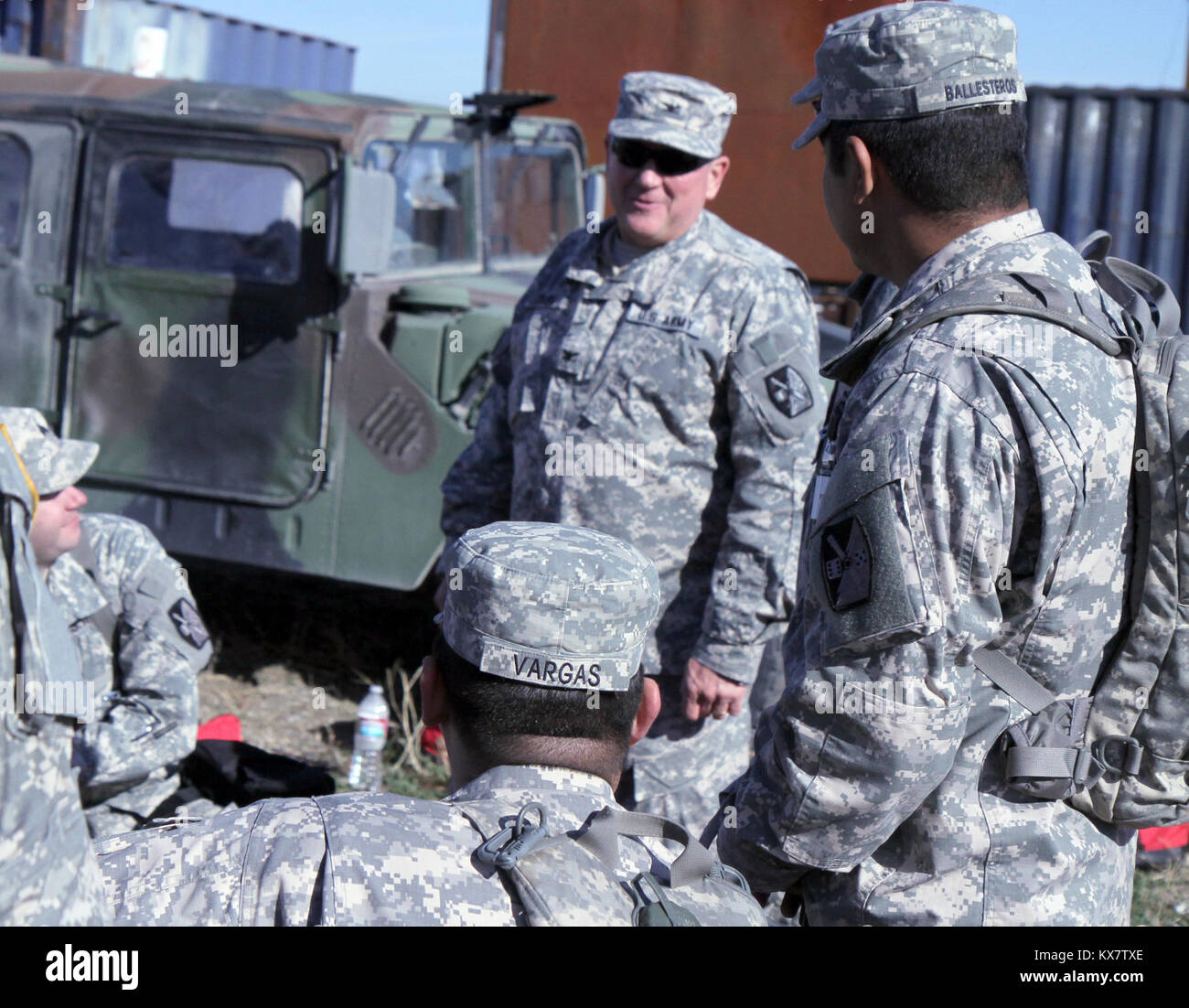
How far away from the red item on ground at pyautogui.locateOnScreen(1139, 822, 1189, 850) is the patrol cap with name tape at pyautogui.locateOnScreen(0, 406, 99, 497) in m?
2.76

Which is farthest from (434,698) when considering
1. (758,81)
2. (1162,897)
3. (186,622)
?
(758,81)

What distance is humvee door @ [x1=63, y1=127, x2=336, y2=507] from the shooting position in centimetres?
433

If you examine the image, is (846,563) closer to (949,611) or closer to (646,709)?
(949,611)

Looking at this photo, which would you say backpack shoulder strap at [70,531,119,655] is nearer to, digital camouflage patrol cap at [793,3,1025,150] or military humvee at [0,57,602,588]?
military humvee at [0,57,602,588]

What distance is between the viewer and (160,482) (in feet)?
14.5

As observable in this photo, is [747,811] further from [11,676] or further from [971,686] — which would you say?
[11,676]

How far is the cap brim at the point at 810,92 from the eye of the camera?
1639mm

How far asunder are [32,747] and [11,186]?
411 cm

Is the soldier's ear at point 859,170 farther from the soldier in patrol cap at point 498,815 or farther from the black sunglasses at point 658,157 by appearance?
the black sunglasses at point 658,157

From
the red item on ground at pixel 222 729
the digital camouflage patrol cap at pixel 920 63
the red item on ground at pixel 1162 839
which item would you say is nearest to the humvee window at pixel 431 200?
the red item on ground at pixel 222 729

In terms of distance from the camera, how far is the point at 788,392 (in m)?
2.57

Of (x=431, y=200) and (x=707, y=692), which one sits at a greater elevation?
(x=431, y=200)

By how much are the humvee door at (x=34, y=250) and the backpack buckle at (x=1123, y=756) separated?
384 cm

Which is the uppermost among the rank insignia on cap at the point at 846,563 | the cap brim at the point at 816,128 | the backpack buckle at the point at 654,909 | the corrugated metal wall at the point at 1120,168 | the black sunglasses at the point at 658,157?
the corrugated metal wall at the point at 1120,168
